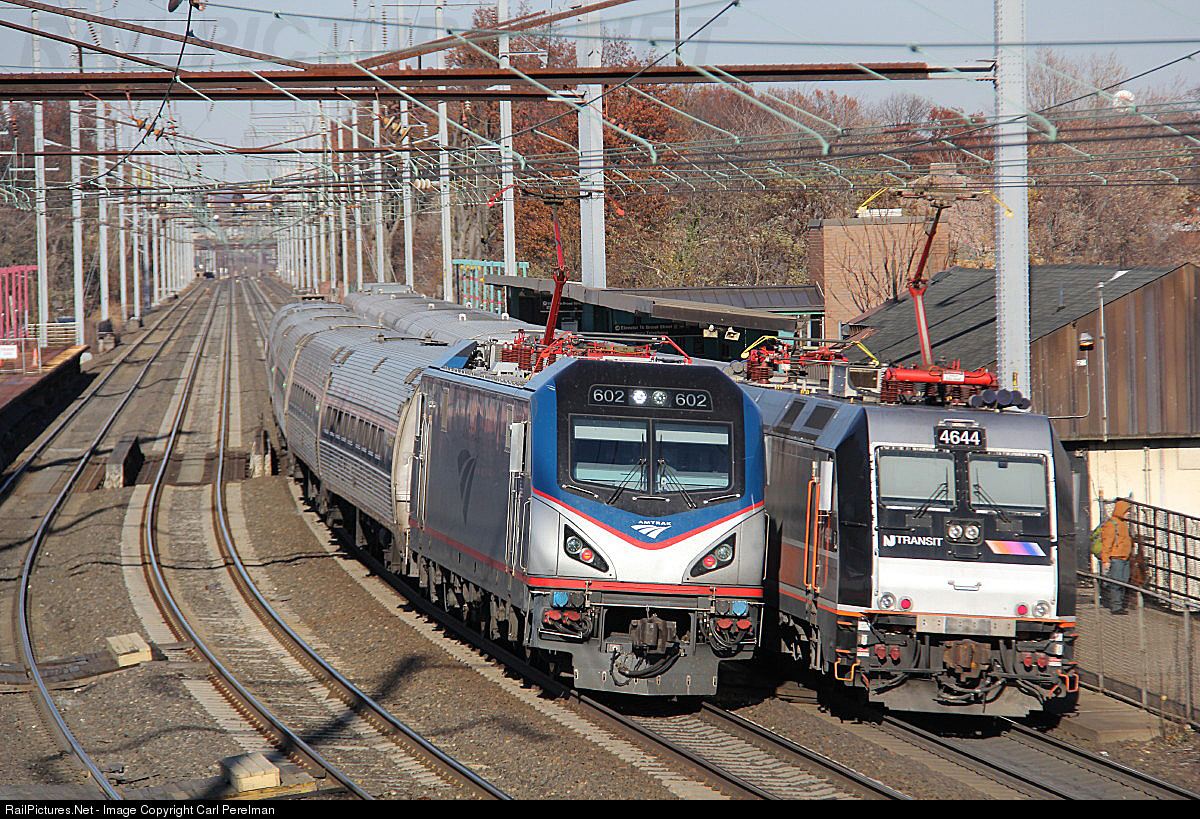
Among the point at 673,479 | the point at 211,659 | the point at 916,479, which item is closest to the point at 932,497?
the point at 916,479

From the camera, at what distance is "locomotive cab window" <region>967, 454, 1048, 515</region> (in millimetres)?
13250

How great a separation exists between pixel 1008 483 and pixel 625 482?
389cm

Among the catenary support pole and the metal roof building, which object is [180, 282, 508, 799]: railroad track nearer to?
the metal roof building

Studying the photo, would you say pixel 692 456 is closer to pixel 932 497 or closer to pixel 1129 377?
pixel 932 497

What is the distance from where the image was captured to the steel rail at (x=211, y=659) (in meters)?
12.3

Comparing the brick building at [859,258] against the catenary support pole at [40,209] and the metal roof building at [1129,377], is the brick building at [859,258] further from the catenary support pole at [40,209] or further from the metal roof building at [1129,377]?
the catenary support pole at [40,209]

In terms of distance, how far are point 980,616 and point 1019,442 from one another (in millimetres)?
Result: 1839

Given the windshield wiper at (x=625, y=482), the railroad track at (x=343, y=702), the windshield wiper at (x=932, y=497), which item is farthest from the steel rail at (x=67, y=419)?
the windshield wiper at (x=932, y=497)

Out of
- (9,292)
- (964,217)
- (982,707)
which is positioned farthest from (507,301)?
(964,217)

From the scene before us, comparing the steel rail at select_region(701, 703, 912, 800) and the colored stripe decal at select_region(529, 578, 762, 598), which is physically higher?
the colored stripe decal at select_region(529, 578, 762, 598)

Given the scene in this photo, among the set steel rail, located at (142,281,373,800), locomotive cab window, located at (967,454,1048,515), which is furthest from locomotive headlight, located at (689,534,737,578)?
steel rail, located at (142,281,373,800)

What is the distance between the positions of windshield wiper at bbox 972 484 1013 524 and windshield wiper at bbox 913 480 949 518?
11.5 inches

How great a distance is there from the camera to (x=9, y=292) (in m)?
47.7

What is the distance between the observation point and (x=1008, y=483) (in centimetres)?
1333
